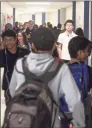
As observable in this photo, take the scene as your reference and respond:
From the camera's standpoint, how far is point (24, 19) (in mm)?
37750

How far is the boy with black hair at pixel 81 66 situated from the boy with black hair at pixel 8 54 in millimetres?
807

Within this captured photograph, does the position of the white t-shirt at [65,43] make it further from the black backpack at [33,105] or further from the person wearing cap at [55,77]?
the black backpack at [33,105]

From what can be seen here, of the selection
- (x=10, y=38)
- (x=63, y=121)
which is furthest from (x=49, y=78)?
(x=10, y=38)

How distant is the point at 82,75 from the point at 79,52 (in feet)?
0.94

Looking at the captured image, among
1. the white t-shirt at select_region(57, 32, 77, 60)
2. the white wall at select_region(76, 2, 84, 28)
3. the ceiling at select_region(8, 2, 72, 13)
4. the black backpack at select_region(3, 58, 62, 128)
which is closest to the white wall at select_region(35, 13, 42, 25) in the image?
the ceiling at select_region(8, 2, 72, 13)

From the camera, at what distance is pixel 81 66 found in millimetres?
2684

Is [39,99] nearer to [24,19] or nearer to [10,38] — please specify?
[10,38]

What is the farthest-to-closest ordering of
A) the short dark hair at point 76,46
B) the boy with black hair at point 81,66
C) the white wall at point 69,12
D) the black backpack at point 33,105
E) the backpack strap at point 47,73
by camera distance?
the white wall at point 69,12
the short dark hair at point 76,46
the boy with black hair at point 81,66
the backpack strap at point 47,73
the black backpack at point 33,105

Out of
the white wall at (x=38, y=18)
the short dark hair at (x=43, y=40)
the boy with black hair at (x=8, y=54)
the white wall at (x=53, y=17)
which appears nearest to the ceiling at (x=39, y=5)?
the white wall at (x=53, y=17)

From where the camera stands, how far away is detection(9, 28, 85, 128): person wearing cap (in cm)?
219

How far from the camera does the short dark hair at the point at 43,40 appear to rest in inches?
88.0

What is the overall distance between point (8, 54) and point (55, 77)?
1406 mm

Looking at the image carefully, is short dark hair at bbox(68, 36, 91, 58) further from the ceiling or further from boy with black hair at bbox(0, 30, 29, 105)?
the ceiling

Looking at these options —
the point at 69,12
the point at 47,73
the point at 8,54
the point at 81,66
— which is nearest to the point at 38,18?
the point at 69,12
